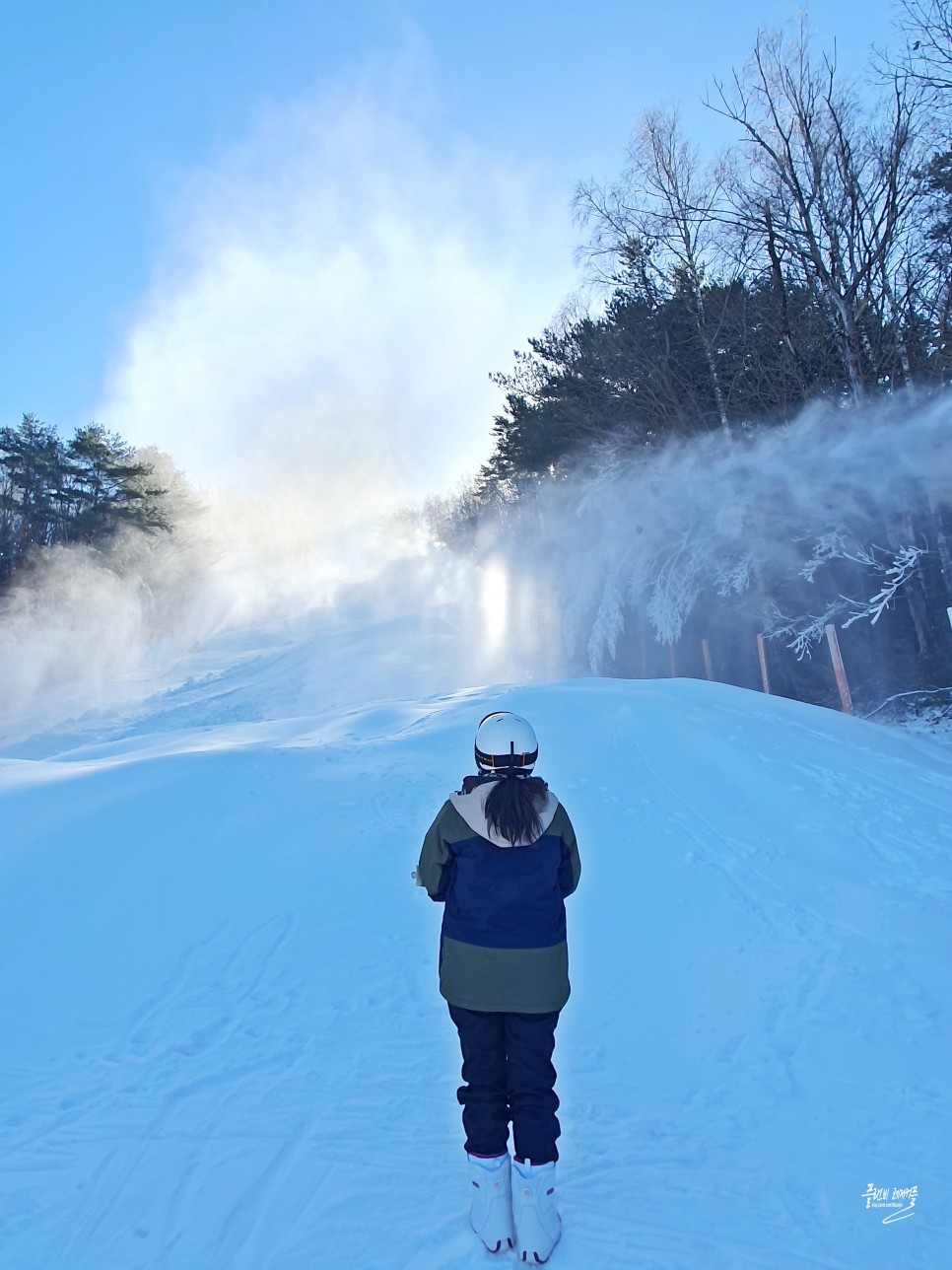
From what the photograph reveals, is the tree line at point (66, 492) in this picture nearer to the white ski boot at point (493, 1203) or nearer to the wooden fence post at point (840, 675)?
the wooden fence post at point (840, 675)

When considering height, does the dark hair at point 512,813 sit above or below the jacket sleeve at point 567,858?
above

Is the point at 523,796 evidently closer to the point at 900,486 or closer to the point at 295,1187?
the point at 295,1187

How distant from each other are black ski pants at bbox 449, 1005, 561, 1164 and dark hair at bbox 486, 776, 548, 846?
0.57 meters

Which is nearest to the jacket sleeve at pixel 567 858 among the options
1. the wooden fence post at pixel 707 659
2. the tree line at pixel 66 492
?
the wooden fence post at pixel 707 659

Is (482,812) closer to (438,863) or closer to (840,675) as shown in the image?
(438,863)

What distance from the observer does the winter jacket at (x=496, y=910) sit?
234 cm

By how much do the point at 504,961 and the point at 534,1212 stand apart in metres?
0.71

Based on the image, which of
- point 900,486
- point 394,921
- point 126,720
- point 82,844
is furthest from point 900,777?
point 126,720

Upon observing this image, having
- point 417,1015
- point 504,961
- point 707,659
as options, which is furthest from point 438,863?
point 707,659

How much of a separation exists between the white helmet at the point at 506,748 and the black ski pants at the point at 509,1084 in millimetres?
769

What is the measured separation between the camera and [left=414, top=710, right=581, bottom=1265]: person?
91.0 inches

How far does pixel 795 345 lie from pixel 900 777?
10182 millimetres

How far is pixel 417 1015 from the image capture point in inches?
146

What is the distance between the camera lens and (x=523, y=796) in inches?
92.6
